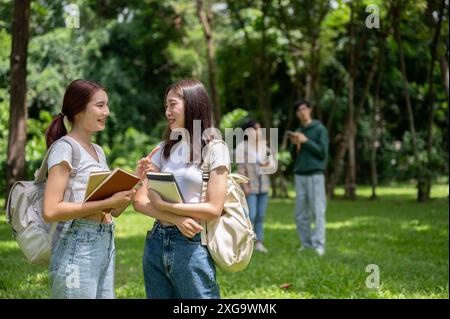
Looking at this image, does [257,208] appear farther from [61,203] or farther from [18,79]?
[61,203]

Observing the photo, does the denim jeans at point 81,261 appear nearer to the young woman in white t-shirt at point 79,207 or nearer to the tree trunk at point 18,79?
the young woman in white t-shirt at point 79,207

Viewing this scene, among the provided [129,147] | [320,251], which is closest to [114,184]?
[320,251]

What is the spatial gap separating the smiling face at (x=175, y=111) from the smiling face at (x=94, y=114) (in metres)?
0.30

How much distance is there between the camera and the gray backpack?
2586mm

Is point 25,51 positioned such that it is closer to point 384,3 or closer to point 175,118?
point 175,118

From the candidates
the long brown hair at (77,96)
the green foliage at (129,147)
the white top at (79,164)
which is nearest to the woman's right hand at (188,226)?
the white top at (79,164)

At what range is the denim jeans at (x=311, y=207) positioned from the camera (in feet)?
26.0

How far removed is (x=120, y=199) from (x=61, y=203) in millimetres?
244

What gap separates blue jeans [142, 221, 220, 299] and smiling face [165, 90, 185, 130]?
1.57ft

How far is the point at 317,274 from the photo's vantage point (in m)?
6.39

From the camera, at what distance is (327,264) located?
7016mm
